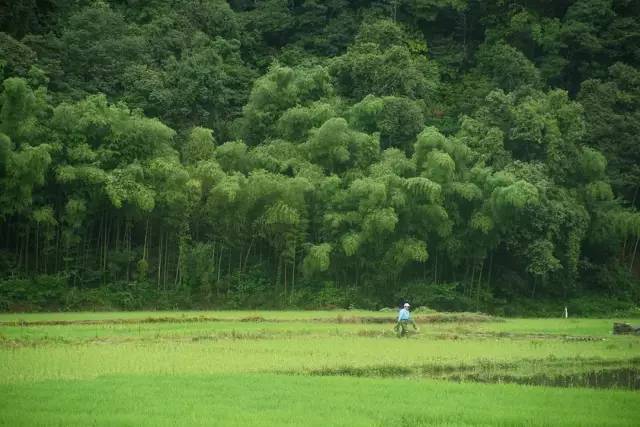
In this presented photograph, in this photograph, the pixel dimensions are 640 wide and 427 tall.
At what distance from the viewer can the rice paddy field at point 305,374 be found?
34.1 feet

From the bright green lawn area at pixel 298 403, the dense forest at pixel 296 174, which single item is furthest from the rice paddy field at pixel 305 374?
the dense forest at pixel 296 174

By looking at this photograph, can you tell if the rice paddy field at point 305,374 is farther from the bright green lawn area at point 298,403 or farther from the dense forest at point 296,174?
the dense forest at point 296,174

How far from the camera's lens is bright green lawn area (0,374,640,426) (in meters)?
10.0

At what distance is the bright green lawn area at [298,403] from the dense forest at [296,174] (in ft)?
56.9

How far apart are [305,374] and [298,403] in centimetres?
343

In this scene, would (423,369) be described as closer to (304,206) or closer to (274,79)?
(304,206)

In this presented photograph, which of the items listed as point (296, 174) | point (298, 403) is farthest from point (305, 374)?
point (296, 174)

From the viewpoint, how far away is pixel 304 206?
3256 cm

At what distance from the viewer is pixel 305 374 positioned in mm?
14523

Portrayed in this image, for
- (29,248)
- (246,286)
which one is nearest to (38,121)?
(29,248)

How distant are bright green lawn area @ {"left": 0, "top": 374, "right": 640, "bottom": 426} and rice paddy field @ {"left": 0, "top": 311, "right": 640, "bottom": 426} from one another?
0.03 metres

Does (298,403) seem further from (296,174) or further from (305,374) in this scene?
(296,174)

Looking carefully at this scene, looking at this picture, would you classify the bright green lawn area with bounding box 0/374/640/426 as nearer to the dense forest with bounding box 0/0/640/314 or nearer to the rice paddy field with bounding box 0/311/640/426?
the rice paddy field with bounding box 0/311/640/426

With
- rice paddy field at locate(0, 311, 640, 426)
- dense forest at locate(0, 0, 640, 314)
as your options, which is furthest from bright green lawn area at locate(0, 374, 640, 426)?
dense forest at locate(0, 0, 640, 314)
